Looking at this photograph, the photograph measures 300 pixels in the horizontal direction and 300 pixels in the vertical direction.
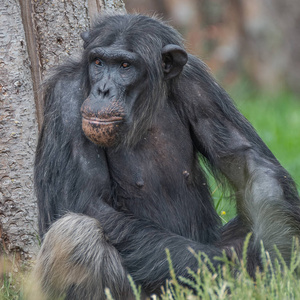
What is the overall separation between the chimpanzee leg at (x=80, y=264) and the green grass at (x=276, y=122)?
6.28 feet

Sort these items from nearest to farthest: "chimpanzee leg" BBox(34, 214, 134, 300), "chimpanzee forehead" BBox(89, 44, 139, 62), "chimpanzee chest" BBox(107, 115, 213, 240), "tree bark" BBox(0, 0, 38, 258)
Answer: "chimpanzee leg" BBox(34, 214, 134, 300)
"chimpanzee forehead" BBox(89, 44, 139, 62)
"chimpanzee chest" BBox(107, 115, 213, 240)
"tree bark" BBox(0, 0, 38, 258)

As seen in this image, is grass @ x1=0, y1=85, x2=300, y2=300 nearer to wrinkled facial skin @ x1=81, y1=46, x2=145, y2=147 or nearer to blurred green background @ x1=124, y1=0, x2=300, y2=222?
blurred green background @ x1=124, y1=0, x2=300, y2=222

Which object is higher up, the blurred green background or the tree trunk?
the blurred green background

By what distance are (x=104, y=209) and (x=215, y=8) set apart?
11657mm

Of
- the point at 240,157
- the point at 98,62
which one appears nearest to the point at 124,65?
the point at 98,62

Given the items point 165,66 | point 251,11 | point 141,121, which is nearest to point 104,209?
point 141,121

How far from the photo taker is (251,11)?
1519cm

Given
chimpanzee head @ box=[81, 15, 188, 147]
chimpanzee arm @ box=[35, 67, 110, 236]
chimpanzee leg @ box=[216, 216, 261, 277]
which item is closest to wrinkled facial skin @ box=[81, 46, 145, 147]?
chimpanzee head @ box=[81, 15, 188, 147]

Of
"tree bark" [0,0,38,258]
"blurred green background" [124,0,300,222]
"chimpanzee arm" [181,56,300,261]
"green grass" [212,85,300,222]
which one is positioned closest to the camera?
"chimpanzee arm" [181,56,300,261]

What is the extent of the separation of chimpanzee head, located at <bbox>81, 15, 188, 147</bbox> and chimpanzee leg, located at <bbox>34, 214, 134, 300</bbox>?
0.62 metres

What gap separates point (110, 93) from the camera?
4754 millimetres

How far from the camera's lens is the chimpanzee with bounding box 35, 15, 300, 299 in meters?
4.75

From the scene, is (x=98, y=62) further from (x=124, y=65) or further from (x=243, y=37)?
(x=243, y=37)

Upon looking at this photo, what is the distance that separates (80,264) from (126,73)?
137 centimetres
